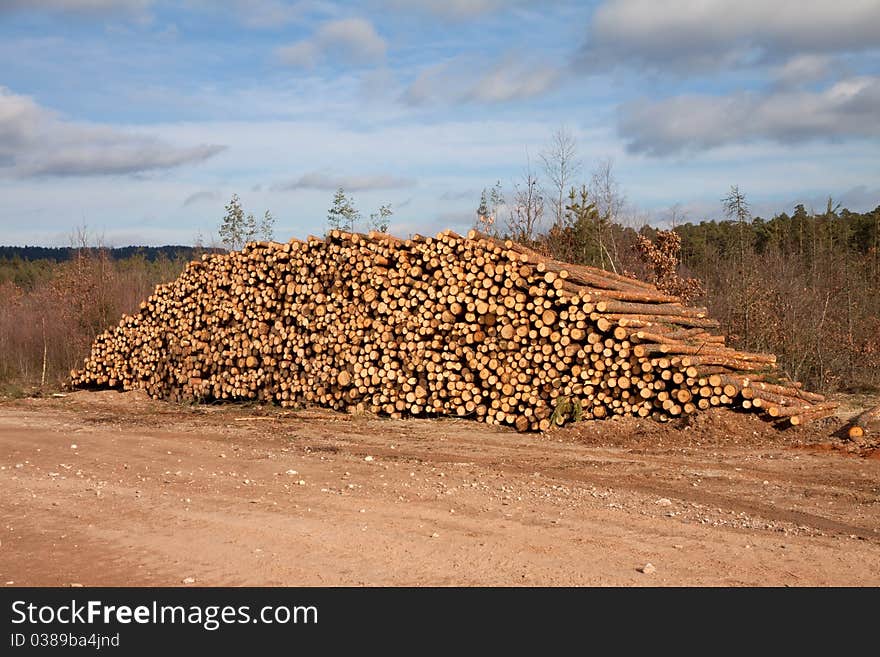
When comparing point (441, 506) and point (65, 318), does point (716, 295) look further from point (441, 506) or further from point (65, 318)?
point (65, 318)

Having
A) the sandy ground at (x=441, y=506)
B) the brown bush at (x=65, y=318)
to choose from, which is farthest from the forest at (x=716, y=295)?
the sandy ground at (x=441, y=506)

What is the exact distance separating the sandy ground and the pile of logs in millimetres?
584

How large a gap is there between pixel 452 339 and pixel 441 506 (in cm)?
643

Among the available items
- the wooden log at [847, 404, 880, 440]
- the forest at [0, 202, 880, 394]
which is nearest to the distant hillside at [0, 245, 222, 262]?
the forest at [0, 202, 880, 394]

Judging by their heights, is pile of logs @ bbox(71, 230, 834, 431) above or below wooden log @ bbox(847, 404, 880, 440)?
above

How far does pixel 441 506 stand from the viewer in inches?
317

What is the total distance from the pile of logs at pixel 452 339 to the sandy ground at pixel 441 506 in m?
0.58

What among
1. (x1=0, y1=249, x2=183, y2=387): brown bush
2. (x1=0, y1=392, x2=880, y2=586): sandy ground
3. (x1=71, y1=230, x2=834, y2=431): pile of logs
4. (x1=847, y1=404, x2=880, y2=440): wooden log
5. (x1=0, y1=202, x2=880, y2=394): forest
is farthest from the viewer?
(x1=0, y1=249, x2=183, y2=387): brown bush

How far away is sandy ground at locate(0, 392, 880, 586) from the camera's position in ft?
20.1

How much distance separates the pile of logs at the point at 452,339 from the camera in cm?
1279

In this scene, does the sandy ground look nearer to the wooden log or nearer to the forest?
the wooden log

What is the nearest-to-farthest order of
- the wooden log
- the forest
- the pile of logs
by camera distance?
the wooden log < the pile of logs < the forest

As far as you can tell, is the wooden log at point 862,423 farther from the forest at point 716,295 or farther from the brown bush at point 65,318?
the brown bush at point 65,318
